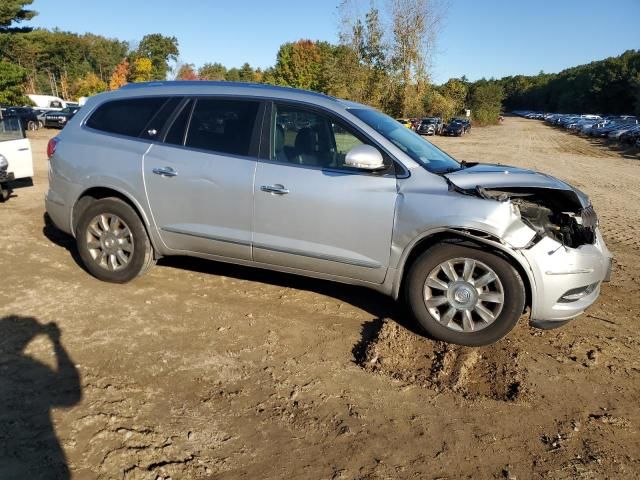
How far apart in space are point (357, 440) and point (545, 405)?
4.24 ft

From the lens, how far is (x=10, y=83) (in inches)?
1574

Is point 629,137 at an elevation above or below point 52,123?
above

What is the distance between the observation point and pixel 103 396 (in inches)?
121

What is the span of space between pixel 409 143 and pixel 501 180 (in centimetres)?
86

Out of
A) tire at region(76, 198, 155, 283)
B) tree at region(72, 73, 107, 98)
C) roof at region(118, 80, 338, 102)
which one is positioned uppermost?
tree at region(72, 73, 107, 98)

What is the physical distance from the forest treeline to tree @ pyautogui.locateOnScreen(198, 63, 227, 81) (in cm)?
16

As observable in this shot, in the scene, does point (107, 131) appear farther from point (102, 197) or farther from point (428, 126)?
point (428, 126)

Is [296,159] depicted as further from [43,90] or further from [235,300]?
[43,90]

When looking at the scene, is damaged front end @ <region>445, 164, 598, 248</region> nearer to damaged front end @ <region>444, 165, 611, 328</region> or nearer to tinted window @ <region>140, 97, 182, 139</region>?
damaged front end @ <region>444, 165, 611, 328</region>

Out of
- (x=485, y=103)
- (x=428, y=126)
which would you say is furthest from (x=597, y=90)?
(x=428, y=126)

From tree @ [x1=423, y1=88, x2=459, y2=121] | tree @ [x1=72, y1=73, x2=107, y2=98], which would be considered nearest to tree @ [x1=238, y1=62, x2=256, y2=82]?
tree @ [x1=72, y1=73, x2=107, y2=98]

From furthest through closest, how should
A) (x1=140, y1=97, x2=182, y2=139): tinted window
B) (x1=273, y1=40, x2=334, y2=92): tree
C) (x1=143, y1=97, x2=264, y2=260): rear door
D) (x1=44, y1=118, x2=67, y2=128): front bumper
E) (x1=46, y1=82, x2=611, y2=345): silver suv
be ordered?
(x1=273, y1=40, x2=334, y2=92): tree < (x1=44, y1=118, x2=67, y2=128): front bumper < (x1=140, y1=97, x2=182, y2=139): tinted window < (x1=143, y1=97, x2=264, y2=260): rear door < (x1=46, y1=82, x2=611, y2=345): silver suv

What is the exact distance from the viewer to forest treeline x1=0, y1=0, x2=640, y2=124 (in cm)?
3766

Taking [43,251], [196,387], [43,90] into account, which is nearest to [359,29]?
[43,251]
